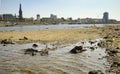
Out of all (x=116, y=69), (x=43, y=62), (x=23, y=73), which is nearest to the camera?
(x=23, y=73)

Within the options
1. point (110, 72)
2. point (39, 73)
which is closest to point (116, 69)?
point (110, 72)

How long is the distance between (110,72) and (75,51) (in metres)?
7.18

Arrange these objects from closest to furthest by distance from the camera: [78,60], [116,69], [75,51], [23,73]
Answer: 1. [23,73]
2. [116,69]
3. [78,60]
4. [75,51]

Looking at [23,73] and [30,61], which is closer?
[23,73]

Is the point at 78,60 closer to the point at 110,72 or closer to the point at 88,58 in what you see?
the point at 88,58

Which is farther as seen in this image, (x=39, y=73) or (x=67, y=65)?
(x=67, y=65)

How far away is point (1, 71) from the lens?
11.7 meters

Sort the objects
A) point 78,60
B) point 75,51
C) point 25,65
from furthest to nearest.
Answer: point 75,51 → point 78,60 → point 25,65

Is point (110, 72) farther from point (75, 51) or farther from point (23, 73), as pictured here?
point (75, 51)

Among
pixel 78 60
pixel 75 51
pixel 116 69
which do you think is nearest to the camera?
pixel 116 69

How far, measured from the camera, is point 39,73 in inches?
456

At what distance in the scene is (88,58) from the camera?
1642cm

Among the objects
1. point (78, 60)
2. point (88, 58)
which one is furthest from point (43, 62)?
point (88, 58)

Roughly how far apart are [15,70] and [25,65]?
1.46 m
